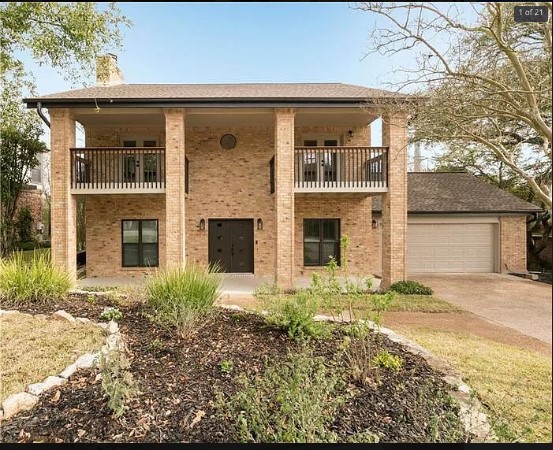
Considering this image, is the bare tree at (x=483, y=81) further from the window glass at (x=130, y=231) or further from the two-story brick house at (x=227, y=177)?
the window glass at (x=130, y=231)

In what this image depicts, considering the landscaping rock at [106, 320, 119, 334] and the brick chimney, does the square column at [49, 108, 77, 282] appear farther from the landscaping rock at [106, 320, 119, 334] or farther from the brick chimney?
the landscaping rock at [106, 320, 119, 334]

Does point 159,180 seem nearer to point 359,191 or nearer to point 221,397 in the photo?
point 359,191

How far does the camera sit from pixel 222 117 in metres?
9.62

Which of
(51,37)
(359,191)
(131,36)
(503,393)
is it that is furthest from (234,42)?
(359,191)

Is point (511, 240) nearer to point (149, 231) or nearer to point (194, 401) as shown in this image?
point (194, 401)

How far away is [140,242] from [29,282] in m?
6.10

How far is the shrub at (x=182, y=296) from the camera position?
12.3 feet

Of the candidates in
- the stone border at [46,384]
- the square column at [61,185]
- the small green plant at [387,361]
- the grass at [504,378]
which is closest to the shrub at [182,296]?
the stone border at [46,384]

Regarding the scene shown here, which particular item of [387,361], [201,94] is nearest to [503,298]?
[387,361]

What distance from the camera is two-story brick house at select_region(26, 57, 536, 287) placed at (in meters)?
8.52

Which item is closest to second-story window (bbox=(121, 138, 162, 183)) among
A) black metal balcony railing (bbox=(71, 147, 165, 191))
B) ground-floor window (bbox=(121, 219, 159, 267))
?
black metal balcony railing (bbox=(71, 147, 165, 191))

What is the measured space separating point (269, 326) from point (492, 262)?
350 inches

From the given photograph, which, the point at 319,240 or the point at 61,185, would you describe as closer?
the point at 61,185

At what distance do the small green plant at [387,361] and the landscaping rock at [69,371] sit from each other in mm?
2764
